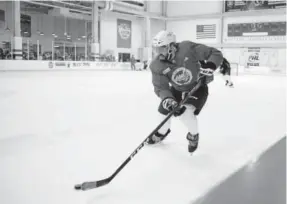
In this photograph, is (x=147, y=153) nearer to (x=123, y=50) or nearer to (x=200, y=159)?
(x=200, y=159)

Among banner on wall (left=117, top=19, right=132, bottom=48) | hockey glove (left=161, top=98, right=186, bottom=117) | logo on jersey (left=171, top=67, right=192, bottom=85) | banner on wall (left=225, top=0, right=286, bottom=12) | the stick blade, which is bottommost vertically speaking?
the stick blade

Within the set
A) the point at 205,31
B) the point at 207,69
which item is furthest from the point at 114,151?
the point at 205,31

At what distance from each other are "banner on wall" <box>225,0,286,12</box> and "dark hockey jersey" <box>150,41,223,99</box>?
21415 millimetres

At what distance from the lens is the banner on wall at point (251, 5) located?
2217 cm

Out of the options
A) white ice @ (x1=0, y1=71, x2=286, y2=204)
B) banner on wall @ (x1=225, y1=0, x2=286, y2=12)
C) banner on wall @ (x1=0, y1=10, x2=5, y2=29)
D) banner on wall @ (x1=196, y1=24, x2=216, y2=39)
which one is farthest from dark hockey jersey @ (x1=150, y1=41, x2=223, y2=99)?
banner on wall @ (x1=196, y1=24, x2=216, y2=39)

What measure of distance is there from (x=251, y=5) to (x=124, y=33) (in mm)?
8443

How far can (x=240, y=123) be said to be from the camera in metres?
4.38

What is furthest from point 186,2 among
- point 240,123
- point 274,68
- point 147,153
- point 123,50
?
point 147,153

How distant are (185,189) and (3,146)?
5.51 ft

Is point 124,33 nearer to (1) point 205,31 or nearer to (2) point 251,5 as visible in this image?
(1) point 205,31

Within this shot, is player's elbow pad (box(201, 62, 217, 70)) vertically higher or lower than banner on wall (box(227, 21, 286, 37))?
lower

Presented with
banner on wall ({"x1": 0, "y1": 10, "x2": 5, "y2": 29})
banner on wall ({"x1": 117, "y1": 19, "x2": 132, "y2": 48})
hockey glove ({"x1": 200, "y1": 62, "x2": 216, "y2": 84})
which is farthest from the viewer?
banner on wall ({"x1": 117, "y1": 19, "x2": 132, "y2": 48})

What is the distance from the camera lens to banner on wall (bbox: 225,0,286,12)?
2217cm

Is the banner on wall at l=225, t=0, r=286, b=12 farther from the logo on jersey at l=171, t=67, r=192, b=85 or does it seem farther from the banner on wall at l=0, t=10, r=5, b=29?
the logo on jersey at l=171, t=67, r=192, b=85
